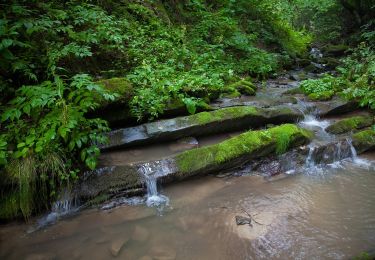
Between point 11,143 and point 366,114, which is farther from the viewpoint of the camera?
point 366,114

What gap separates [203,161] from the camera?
5.45 metres

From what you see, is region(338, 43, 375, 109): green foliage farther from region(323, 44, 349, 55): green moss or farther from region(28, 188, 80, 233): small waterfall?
region(28, 188, 80, 233): small waterfall

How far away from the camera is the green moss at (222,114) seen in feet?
19.9

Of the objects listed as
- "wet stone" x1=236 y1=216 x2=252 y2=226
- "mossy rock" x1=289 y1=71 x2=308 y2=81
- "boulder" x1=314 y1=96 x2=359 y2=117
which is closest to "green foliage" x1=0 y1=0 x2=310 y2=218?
"mossy rock" x1=289 y1=71 x2=308 y2=81

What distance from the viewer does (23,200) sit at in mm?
4371

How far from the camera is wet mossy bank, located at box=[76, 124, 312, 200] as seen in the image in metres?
4.94

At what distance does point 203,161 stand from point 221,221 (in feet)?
4.08

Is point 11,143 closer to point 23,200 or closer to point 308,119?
point 23,200

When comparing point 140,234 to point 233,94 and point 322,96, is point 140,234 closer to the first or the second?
point 233,94

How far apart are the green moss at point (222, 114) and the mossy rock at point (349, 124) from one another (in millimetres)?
1784

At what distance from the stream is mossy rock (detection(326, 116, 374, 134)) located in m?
1.23

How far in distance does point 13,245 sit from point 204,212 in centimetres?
261

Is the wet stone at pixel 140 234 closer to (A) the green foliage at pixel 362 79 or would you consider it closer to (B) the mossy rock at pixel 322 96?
(A) the green foliage at pixel 362 79

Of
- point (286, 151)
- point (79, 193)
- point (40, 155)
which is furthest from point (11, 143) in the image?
point (286, 151)
